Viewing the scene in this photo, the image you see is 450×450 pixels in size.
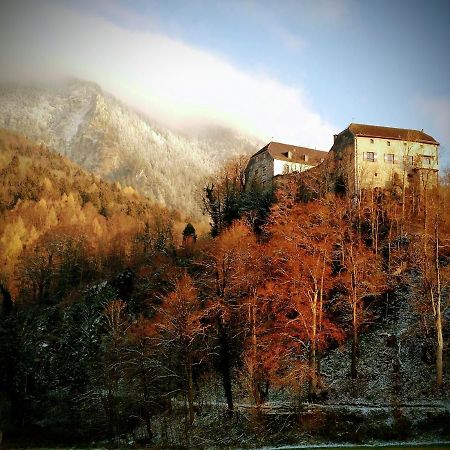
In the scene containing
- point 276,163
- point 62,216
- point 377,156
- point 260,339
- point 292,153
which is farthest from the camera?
point 62,216

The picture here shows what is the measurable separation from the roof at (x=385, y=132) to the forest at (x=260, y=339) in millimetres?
11006

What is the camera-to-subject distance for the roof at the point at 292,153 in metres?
87.2

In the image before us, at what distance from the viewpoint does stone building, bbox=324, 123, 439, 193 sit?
6956 centimetres

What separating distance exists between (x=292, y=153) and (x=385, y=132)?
18.9 meters

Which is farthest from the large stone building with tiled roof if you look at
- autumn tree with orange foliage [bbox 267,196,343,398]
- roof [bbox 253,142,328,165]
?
autumn tree with orange foliage [bbox 267,196,343,398]

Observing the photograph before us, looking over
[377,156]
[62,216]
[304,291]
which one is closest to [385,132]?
[377,156]

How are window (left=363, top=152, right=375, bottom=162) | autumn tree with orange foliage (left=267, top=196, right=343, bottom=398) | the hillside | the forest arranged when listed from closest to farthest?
the forest, autumn tree with orange foliage (left=267, top=196, right=343, bottom=398), window (left=363, top=152, right=375, bottom=162), the hillside

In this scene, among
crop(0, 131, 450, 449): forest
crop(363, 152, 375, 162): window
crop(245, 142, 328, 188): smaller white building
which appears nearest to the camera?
crop(0, 131, 450, 449): forest

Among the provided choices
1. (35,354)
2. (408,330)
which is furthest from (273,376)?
(35,354)

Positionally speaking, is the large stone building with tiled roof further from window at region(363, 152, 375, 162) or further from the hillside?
the hillside

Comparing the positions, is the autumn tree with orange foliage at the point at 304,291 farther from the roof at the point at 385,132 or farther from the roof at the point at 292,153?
the roof at the point at 292,153

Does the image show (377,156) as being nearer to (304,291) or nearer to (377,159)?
(377,159)

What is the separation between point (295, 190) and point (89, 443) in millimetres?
42238

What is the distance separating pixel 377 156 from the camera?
2899 inches
